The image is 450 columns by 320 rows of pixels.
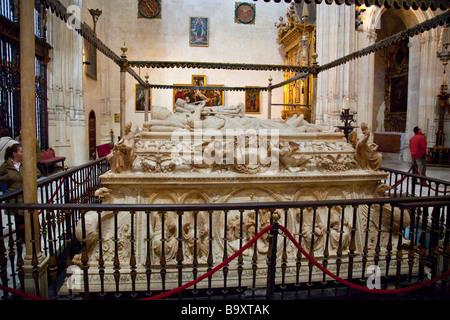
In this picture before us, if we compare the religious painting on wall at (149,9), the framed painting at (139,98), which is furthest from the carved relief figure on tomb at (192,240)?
the religious painting on wall at (149,9)

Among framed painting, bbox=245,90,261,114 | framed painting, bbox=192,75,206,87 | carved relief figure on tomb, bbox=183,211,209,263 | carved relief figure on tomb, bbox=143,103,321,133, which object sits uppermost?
framed painting, bbox=192,75,206,87

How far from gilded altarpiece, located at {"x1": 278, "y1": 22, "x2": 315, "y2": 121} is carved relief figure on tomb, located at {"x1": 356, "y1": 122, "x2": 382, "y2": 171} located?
287 inches

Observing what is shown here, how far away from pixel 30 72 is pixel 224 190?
2.10 m

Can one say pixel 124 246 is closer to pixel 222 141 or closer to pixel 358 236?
pixel 222 141

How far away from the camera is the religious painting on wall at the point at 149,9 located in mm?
13125

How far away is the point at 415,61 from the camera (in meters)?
12.0

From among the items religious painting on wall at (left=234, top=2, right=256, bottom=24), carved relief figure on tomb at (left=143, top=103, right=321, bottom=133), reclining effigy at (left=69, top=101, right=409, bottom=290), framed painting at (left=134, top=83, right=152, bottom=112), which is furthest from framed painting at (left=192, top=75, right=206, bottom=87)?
reclining effigy at (left=69, top=101, right=409, bottom=290)

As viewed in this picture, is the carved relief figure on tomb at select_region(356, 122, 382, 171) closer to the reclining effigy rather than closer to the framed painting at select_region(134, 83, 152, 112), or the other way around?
the reclining effigy

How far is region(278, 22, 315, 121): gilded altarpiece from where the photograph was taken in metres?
11.1

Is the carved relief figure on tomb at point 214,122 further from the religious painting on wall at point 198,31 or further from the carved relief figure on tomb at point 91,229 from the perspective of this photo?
the religious painting on wall at point 198,31

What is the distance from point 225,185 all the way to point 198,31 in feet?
38.5

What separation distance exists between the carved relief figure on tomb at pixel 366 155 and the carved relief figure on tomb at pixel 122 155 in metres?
2.71

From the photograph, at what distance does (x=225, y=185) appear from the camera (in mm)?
3355
